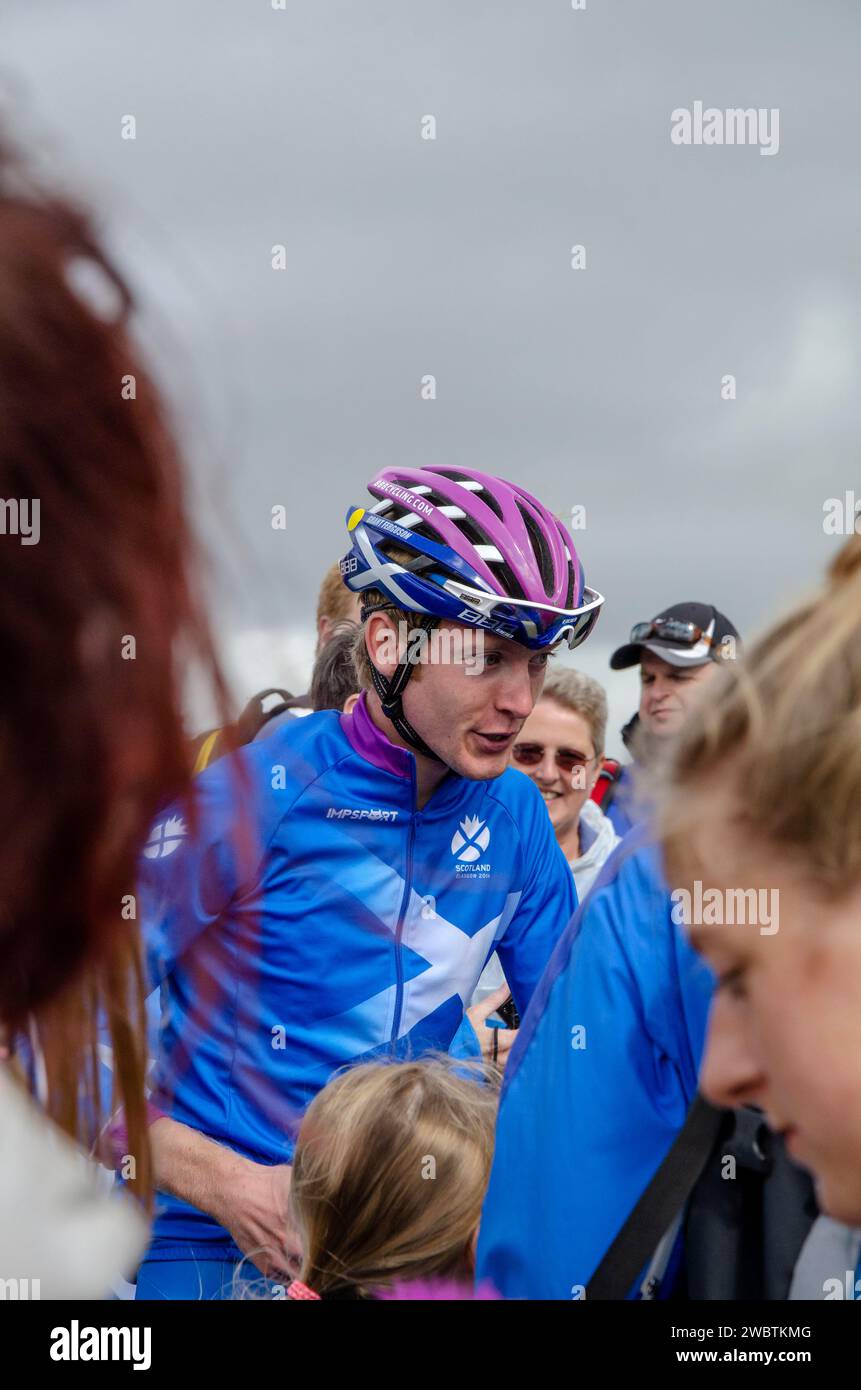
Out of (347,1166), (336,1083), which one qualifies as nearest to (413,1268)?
(347,1166)

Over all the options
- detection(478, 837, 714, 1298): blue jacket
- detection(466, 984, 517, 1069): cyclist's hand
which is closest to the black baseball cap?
detection(466, 984, 517, 1069): cyclist's hand

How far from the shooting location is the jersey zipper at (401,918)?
12.0 ft

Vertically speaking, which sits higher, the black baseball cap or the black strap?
the black baseball cap

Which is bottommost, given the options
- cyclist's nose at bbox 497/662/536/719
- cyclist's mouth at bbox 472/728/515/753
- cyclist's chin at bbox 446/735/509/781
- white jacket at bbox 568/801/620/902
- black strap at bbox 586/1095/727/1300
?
black strap at bbox 586/1095/727/1300

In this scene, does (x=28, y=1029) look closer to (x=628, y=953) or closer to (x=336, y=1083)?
(x=628, y=953)

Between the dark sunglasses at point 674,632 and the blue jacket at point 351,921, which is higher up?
the dark sunglasses at point 674,632

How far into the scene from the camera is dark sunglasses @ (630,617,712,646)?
6.75 m

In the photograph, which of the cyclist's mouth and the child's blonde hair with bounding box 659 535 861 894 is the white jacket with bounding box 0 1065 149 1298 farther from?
the cyclist's mouth

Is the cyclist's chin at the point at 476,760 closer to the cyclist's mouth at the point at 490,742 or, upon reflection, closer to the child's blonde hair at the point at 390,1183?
the cyclist's mouth at the point at 490,742

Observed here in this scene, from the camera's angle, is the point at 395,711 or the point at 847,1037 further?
the point at 395,711

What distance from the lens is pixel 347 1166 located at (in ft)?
9.30

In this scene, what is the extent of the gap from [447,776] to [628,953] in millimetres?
1882

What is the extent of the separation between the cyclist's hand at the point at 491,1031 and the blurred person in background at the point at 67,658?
11.5 feet

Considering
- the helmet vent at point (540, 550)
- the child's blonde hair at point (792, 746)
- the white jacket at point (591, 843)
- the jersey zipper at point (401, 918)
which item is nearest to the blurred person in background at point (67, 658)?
the child's blonde hair at point (792, 746)
